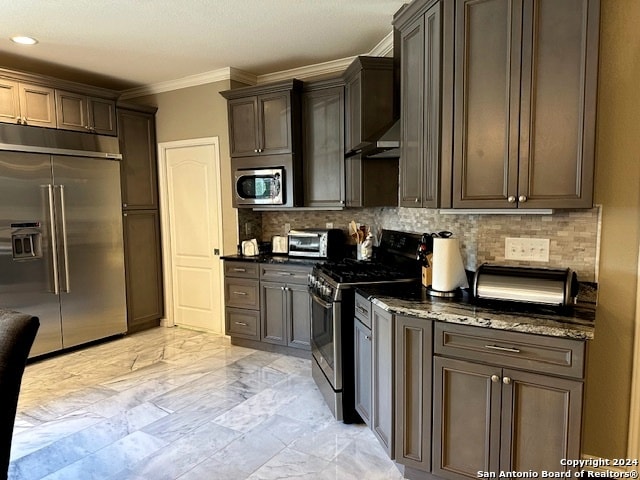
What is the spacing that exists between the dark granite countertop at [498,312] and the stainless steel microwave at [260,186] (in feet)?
6.38

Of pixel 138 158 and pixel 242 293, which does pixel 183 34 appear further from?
pixel 242 293

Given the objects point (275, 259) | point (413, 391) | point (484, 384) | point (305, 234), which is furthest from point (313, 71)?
point (484, 384)

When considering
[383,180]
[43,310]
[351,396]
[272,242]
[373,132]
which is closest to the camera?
[351,396]

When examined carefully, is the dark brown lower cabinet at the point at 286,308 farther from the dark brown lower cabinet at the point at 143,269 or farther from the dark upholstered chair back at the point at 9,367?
the dark upholstered chair back at the point at 9,367

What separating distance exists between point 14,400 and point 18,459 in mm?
1501

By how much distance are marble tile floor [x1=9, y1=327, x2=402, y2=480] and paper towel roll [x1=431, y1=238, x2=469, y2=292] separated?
1.02m

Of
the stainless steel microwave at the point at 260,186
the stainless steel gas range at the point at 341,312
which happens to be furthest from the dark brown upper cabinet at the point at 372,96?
the stainless steel microwave at the point at 260,186

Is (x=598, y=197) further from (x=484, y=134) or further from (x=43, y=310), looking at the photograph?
(x=43, y=310)

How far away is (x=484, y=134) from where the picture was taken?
2053mm

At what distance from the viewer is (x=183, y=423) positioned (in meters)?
2.73

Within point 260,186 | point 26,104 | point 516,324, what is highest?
point 26,104

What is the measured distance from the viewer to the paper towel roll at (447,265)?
2.21 meters

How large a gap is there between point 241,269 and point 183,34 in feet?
6.74

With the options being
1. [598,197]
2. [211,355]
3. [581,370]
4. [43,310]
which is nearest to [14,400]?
[581,370]
